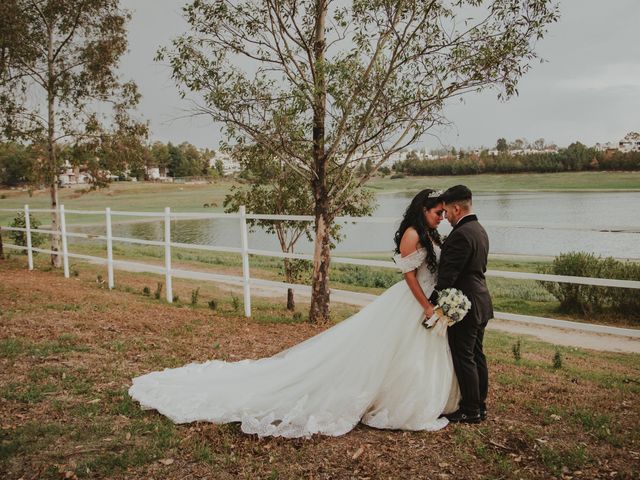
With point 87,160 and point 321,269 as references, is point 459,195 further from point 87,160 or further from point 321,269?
point 87,160

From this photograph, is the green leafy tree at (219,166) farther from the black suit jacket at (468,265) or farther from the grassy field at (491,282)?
the black suit jacket at (468,265)

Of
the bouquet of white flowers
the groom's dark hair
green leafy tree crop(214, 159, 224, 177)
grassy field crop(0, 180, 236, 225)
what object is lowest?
grassy field crop(0, 180, 236, 225)

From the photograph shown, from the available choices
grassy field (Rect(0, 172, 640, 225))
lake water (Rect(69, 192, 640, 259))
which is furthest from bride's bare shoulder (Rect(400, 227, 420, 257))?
grassy field (Rect(0, 172, 640, 225))

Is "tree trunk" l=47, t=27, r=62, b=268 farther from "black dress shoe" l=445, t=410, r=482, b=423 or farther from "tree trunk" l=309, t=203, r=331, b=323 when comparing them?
"black dress shoe" l=445, t=410, r=482, b=423

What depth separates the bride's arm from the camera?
409 cm

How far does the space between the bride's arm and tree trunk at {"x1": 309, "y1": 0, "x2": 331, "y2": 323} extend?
3.78m

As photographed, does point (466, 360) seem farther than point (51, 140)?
No

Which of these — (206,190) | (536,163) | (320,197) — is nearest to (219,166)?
(320,197)

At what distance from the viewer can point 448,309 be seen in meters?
3.84

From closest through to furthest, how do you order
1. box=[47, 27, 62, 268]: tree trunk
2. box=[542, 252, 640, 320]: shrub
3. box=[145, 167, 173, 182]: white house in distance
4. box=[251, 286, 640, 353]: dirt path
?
box=[251, 286, 640, 353]: dirt path < box=[542, 252, 640, 320]: shrub < box=[47, 27, 62, 268]: tree trunk < box=[145, 167, 173, 182]: white house in distance

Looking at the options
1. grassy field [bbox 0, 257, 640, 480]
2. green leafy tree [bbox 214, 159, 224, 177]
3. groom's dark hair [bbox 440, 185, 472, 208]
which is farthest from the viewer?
green leafy tree [bbox 214, 159, 224, 177]

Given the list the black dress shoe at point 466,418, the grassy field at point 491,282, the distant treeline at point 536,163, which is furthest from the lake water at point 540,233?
the black dress shoe at point 466,418

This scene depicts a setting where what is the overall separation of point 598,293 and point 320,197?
30.6ft

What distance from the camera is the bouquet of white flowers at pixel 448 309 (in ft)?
Answer: 12.6
